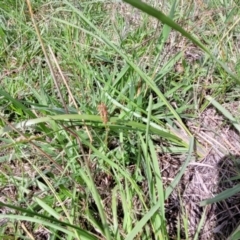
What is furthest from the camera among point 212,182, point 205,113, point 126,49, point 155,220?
point 126,49

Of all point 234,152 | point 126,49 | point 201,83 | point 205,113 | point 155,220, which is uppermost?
point 126,49

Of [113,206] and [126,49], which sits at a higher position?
[126,49]

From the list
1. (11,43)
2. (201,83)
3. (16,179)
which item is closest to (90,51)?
(11,43)

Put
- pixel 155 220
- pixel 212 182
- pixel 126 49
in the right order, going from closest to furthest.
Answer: pixel 155 220
pixel 212 182
pixel 126 49

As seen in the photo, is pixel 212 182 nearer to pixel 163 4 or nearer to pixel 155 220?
pixel 155 220

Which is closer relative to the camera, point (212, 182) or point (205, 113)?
point (212, 182)

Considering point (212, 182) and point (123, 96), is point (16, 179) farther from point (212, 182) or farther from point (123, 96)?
point (212, 182)
